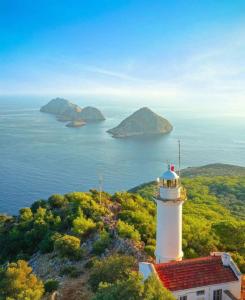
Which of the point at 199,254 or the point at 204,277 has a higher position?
the point at 204,277

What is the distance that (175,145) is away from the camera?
12950cm

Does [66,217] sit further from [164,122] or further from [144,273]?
[164,122]

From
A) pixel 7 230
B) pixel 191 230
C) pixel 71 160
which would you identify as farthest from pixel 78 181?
pixel 191 230

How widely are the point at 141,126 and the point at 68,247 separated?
14750 cm

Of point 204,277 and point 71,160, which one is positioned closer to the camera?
point 204,277

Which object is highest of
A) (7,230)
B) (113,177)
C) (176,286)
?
(176,286)

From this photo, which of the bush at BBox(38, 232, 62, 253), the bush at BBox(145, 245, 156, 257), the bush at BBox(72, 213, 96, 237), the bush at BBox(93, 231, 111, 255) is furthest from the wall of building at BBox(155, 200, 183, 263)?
the bush at BBox(38, 232, 62, 253)

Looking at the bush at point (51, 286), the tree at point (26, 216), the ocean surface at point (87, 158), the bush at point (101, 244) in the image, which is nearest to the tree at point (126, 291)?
the bush at point (51, 286)

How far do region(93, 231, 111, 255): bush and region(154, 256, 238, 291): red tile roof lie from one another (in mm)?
6407

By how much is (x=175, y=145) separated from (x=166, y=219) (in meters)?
116

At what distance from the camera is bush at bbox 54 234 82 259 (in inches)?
777

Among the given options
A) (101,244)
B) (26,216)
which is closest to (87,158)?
(26,216)

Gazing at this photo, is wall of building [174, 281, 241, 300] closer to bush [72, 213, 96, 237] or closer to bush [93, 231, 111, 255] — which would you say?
bush [93, 231, 111, 255]

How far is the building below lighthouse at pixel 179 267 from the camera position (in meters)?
13.6
